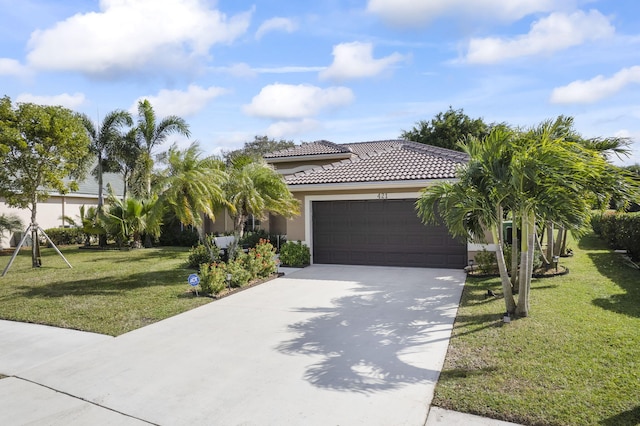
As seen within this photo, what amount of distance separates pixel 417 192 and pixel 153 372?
9.90m

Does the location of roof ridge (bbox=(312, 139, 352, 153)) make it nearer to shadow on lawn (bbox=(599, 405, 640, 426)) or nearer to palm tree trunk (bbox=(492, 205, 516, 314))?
palm tree trunk (bbox=(492, 205, 516, 314))

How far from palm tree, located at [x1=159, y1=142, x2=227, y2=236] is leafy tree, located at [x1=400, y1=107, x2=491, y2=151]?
1194 inches

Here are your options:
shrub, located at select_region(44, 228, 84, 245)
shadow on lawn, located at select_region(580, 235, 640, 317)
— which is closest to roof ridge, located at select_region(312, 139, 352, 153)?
shadow on lawn, located at select_region(580, 235, 640, 317)

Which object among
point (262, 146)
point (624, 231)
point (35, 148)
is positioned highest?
point (262, 146)

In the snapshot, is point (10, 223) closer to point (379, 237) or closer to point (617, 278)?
point (379, 237)

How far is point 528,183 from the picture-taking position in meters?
6.73

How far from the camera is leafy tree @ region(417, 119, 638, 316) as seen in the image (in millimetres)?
6200

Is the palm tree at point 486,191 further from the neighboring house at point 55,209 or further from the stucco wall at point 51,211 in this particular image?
the stucco wall at point 51,211

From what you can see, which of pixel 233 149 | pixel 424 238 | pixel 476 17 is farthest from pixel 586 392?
pixel 233 149

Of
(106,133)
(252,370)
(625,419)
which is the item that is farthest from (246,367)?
(106,133)

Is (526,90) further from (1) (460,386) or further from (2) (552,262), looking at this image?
(1) (460,386)

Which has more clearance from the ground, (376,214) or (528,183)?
(528,183)

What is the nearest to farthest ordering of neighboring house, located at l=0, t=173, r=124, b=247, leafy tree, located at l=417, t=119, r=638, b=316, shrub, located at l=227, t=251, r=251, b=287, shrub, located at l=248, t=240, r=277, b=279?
leafy tree, located at l=417, t=119, r=638, b=316
shrub, located at l=227, t=251, r=251, b=287
shrub, located at l=248, t=240, r=277, b=279
neighboring house, located at l=0, t=173, r=124, b=247

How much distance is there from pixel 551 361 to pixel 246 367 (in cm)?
411
